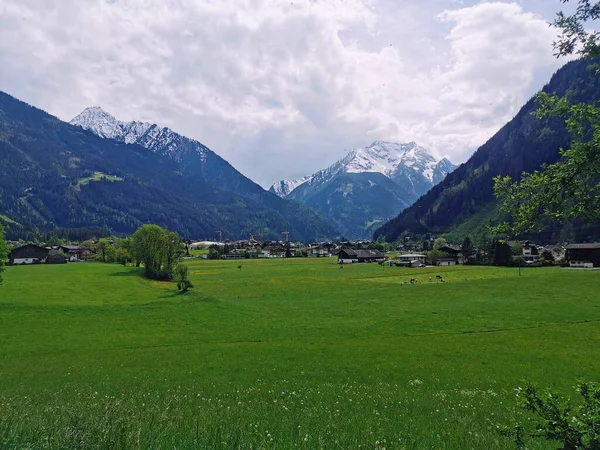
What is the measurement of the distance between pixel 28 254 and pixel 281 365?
18846 centimetres

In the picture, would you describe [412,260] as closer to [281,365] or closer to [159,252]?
[159,252]

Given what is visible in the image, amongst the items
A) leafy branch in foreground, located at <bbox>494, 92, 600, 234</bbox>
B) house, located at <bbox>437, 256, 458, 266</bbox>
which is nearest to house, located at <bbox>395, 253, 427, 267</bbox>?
house, located at <bbox>437, 256, 458, 266</bbox>

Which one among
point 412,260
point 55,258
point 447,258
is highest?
point 55,258

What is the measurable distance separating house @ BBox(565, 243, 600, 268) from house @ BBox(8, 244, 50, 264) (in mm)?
206050

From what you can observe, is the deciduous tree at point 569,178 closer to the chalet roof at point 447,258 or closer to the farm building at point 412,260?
the farm building at point 412,260

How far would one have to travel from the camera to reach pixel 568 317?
49.7 meters

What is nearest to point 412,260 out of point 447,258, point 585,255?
point 447,258

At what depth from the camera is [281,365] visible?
101ft

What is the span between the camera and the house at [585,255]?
130000 millimetres

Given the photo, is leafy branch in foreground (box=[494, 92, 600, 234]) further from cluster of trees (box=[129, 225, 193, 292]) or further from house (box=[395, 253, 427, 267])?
house (box=[395, 253, 427, 267])

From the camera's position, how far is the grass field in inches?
393

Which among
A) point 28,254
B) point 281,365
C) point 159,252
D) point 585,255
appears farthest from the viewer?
point 28,254

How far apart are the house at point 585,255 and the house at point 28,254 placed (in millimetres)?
206050

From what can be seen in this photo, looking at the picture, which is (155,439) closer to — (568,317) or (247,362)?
(247,362)
